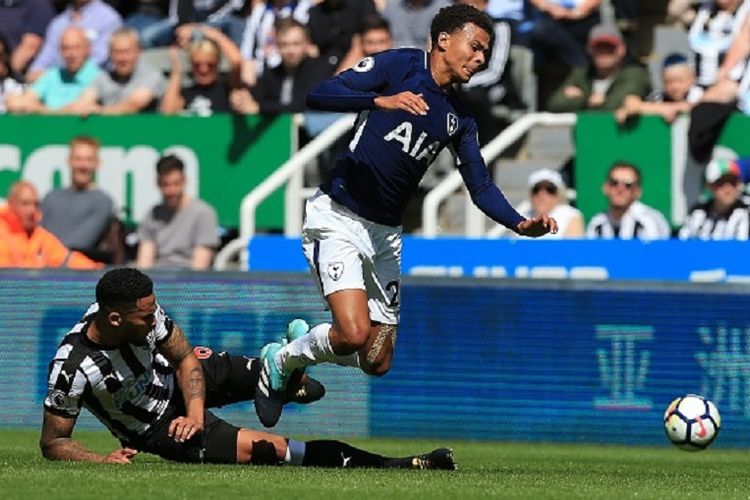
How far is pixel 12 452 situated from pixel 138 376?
1.88 metres

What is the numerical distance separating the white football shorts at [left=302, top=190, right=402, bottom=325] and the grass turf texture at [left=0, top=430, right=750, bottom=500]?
106cm

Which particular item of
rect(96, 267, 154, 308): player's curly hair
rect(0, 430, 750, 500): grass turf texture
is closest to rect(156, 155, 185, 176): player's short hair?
rect(0, 430, 750, 500): grass turf texture

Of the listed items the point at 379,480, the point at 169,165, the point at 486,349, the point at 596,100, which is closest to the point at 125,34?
the point at 169,165

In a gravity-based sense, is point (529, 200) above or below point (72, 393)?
above

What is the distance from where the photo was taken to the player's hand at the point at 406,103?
349 inches

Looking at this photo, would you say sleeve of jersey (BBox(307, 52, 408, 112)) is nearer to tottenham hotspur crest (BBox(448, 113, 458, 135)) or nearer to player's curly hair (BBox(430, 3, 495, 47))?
player's curly hair (BBox(430, 3, 495, 47))

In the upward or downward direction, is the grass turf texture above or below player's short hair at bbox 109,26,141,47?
below

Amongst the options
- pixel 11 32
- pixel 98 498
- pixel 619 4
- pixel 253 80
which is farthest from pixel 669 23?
pixel 98 498

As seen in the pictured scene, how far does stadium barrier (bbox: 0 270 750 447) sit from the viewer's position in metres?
13.0

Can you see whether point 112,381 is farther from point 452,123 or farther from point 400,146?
point 452,123

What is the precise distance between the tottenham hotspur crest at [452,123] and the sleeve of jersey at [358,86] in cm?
38

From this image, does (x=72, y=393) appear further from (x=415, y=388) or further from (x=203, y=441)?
(x=415, y=388)

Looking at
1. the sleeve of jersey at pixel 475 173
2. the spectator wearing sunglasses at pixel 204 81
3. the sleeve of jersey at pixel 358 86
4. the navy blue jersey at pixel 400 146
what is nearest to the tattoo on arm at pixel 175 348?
the navy blue jersey at pixel 400 146

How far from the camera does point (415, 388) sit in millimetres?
13312
